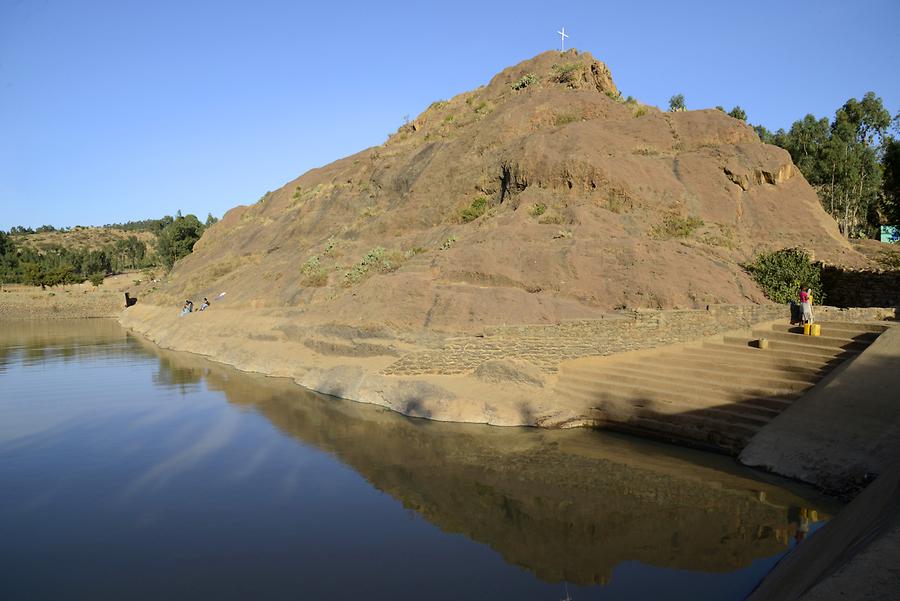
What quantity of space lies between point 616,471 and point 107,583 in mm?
8043

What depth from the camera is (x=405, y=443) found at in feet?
42.5

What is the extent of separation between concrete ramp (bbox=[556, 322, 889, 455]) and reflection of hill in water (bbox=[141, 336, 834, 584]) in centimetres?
61

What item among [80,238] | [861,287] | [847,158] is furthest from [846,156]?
[80,238]

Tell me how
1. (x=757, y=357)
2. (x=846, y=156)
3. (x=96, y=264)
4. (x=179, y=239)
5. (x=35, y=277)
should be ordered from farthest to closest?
(x=96, y=264) → (x=35, y=277) → (x=179, y=239) → (x=846, y=156) → (x=757, y=357)

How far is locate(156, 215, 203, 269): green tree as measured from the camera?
56562mm

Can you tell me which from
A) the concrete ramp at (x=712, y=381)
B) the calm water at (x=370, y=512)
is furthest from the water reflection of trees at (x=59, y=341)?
the concrete ramp at (x=712, y=381)

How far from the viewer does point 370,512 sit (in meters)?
9.41

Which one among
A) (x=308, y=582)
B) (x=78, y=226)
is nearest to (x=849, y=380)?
(x=308, y=582)

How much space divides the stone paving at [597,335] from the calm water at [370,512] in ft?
7.54

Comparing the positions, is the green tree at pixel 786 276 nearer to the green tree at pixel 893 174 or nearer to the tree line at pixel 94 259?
the green tree at pixel 893 174

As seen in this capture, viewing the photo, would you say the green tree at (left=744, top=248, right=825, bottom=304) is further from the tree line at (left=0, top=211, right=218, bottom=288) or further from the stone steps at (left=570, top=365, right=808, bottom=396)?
the tree line at (left=0, top=211, right=218, bottom=288)

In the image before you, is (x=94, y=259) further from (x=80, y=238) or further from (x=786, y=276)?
A: (x=786, y=276)

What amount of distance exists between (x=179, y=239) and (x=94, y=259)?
24.5 meters

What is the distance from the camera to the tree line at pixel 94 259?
57625 mm
